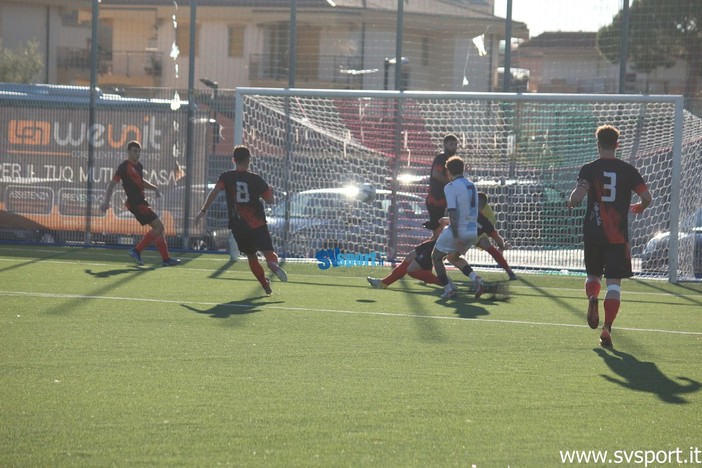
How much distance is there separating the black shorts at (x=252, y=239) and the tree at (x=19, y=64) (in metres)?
21.6

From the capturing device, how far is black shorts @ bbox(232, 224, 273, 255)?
12.8 meters

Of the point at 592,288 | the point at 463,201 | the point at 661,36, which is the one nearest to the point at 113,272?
the point at 463,201

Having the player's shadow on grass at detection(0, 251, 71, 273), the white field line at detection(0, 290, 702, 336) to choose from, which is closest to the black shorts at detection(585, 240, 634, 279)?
the white field line at detection(0, 290, 702, 336)

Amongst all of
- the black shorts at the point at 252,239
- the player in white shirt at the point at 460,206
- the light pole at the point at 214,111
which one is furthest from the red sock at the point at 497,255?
the light pole at the point at 214,111

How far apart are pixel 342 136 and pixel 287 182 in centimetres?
138

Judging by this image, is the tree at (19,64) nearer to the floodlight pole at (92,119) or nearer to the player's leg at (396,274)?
the floodlight pole at (92,119)

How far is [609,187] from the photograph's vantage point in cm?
962

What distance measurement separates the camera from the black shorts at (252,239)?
12.8 metres

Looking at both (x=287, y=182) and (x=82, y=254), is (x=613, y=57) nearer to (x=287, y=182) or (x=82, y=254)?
(x=287, y=182)

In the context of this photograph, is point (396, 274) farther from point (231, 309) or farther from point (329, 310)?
point (231, 309)

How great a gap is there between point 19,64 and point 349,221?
71.8 feet

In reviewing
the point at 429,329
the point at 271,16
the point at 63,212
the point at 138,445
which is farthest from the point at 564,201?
the point at 138,445

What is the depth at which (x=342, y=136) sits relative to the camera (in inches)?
714

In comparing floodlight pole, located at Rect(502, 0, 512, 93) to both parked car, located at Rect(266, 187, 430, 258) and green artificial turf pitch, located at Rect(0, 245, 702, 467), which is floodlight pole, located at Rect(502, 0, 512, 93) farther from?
green artificial turf pitch, located at Rect(0, 245, 702, 467)
